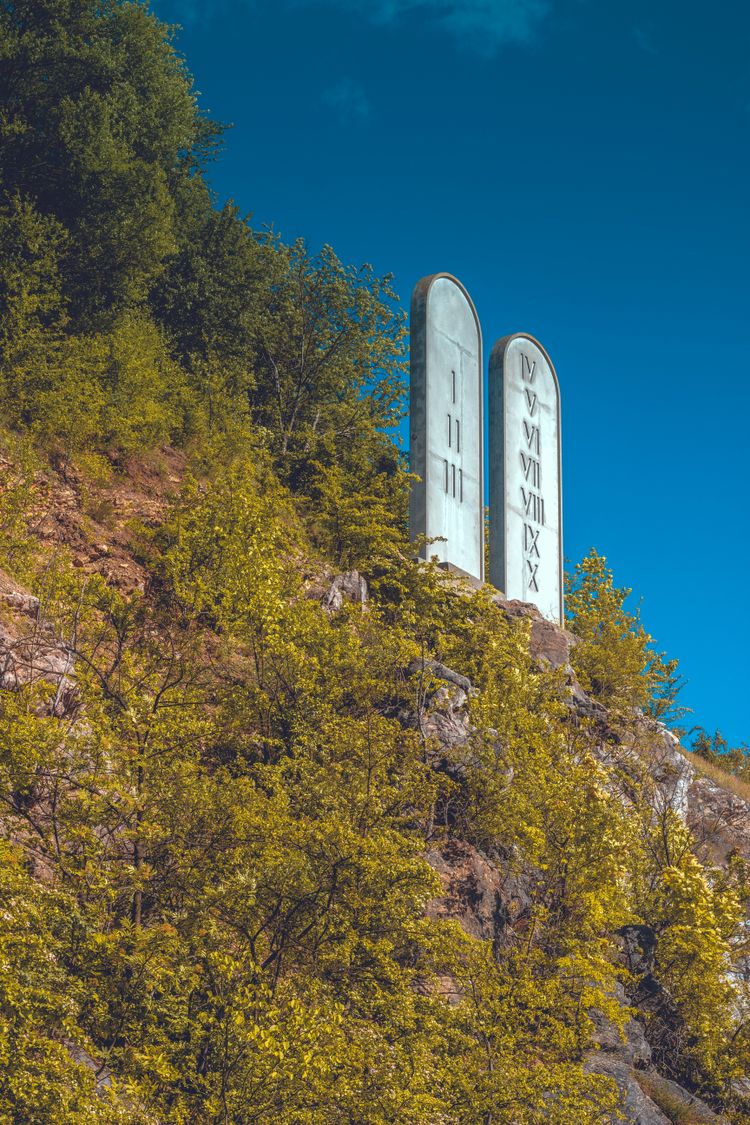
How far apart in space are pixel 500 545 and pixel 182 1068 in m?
25.9

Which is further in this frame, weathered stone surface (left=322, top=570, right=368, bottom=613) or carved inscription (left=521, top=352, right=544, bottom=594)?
carved inscription (left=521, top=352, right=544, bottom=594)

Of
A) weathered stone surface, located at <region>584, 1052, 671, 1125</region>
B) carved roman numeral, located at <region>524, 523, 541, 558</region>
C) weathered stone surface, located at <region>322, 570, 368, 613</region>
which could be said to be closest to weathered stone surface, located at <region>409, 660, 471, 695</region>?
weathered stone surface, located at <region>322, 570, 368, 613</region>

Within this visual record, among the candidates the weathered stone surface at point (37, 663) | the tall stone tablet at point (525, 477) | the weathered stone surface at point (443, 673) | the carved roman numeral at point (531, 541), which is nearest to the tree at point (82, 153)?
the tall stone tablet at point (525, 477)

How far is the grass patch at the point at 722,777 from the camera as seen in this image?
42.2 meters

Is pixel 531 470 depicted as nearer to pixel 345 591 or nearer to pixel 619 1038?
pixel 345 591

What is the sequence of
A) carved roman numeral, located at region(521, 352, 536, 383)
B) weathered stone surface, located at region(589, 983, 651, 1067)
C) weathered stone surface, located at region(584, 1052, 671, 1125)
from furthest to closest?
carved roman numeral, located at region(521, 352, 536, 383), weathered stone surface, located at region(589, 983, 651, 1067), weathered stone surface, located at region(584, 1052, 671, 1125)

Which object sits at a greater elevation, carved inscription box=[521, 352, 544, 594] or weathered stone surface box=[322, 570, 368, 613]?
carved inscription box=[521, 352, 544, 594]

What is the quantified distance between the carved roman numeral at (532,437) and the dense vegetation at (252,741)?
3.97 m

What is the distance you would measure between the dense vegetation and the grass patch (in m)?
4.81

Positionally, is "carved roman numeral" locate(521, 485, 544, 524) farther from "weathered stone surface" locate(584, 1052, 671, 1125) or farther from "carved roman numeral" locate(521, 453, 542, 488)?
"weathered stone surface" locate(584, 1052, 671, 1125)

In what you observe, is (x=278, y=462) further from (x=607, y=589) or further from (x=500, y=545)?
(x=607, y=589)

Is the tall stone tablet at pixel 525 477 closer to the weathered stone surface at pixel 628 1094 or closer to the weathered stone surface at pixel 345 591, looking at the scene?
the weathered stone surface at pixel 345 591

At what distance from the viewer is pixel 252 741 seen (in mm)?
22156

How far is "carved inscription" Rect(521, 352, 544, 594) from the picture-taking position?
130 ft
